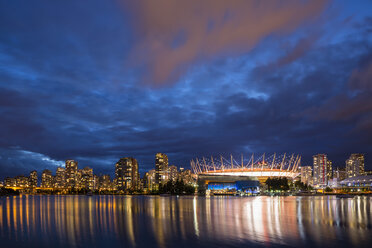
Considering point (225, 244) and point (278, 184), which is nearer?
point (225, 244)

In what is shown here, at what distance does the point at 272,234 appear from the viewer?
25.7 metres

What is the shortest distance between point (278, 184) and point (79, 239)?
589 ft

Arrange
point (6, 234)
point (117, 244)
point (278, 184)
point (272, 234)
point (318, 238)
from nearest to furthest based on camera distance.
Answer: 1. point (117, 244)
2. point (318, 238)
3. point (272, 234)
4. point (6, 234)
5. point (278, 184)

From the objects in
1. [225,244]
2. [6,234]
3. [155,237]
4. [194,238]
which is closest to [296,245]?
[225,244]

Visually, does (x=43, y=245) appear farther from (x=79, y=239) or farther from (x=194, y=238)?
(x=194, y=238)

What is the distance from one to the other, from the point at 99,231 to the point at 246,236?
12.2 meters

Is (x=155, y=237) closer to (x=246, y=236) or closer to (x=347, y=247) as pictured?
(x=246, y=236)

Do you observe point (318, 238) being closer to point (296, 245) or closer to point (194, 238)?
point (296, 245)

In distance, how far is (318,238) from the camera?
2392 centimetres

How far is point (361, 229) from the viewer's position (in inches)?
1137

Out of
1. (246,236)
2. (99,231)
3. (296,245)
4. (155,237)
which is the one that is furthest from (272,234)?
(99,231)

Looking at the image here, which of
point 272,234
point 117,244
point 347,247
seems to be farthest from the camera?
point 272,234

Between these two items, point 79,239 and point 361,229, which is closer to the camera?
point 79,239

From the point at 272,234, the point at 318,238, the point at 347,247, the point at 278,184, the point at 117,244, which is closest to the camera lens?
the point at 347,247
